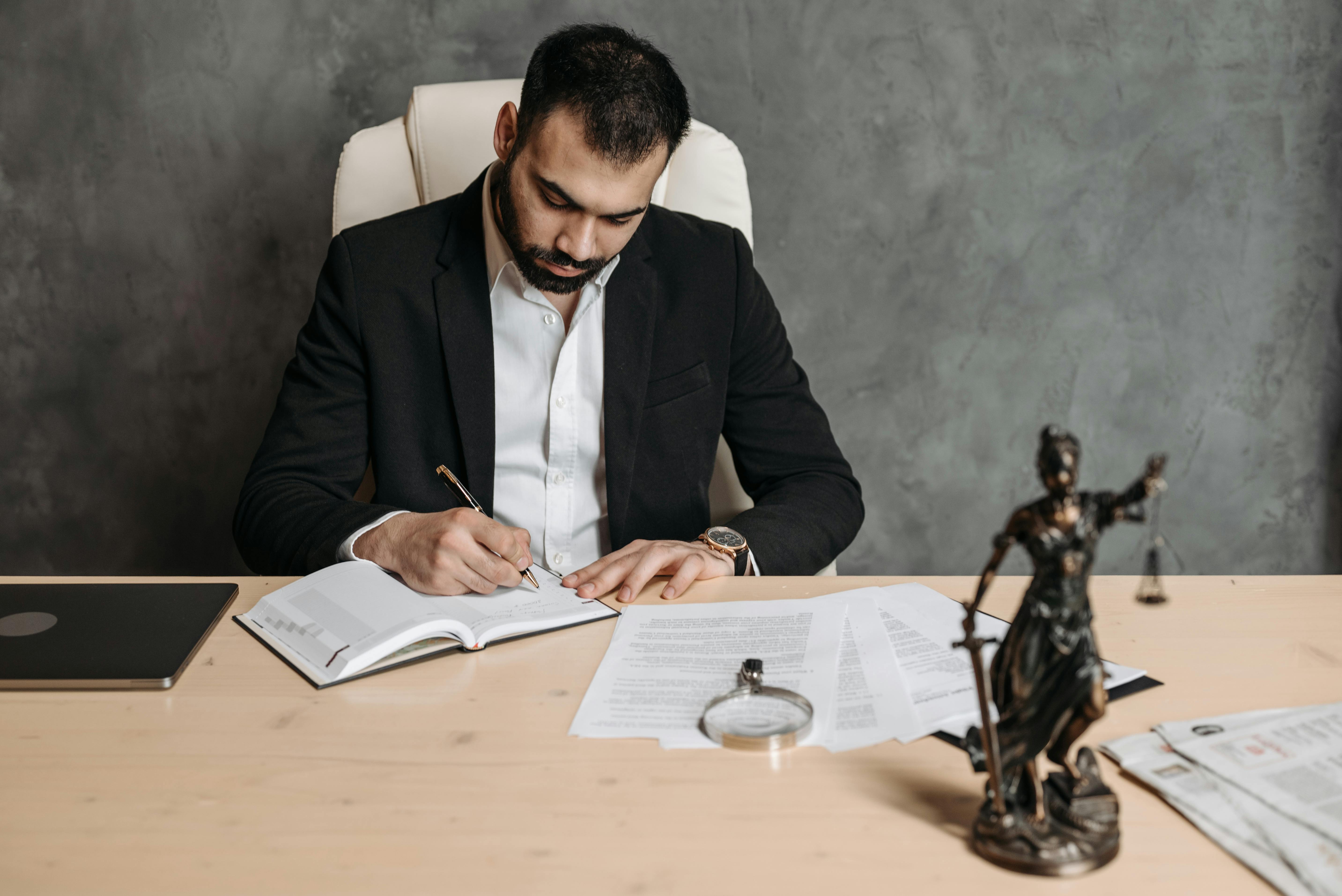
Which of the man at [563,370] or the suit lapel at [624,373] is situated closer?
the man at [563,370]

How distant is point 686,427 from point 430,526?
1.87 feet

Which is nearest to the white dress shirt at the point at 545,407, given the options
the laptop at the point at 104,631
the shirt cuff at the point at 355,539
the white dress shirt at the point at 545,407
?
the white dress shirt at the point at 545,407

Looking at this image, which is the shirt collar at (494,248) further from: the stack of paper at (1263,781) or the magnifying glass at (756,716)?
the stack of paper at (1263,781)

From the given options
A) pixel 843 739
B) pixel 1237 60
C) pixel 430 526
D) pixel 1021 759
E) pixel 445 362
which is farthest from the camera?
pixel 1237 60

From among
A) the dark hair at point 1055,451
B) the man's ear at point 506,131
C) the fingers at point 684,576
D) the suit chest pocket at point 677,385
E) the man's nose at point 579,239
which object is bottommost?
the fingers at point 684,576

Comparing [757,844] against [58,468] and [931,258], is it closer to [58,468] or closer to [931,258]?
[931,258]

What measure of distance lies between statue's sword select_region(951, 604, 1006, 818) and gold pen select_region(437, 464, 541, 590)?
605 mm

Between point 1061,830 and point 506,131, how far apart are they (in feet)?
4.00

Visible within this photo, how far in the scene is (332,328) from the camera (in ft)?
4.95

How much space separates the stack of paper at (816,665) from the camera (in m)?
0.81

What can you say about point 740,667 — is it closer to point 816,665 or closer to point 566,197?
point 816,665

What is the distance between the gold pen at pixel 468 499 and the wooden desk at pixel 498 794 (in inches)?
5.6

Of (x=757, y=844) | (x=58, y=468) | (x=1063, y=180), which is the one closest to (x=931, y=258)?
(x=1063, y=180)

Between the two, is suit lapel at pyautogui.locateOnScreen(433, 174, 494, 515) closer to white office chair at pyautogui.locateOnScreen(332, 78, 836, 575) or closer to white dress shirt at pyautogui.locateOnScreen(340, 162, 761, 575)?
white dress shirt at pyautogui.locateOnScreen(340, 162, 761, 575)
